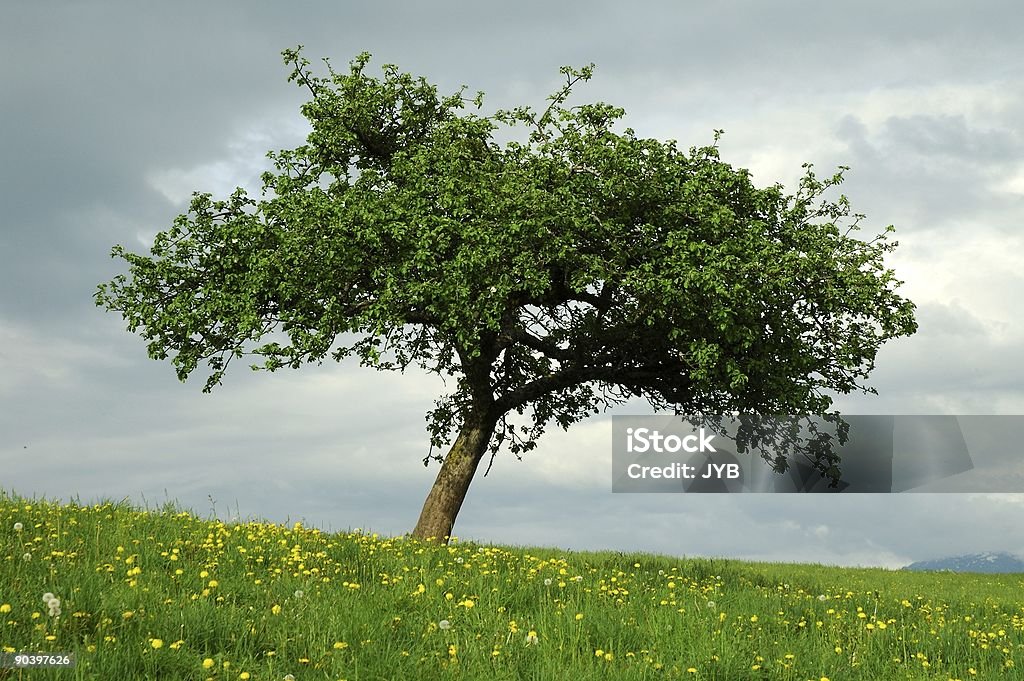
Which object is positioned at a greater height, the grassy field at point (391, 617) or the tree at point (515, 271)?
the tree at point (515, 271)

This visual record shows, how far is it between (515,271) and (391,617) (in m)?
9.07

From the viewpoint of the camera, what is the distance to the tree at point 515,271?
62.2 feet

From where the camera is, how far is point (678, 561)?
72.8 ft

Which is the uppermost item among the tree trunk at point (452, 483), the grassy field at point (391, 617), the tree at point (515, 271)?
the tree at point (515, 271)

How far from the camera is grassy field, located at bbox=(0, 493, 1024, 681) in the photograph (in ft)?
30.3

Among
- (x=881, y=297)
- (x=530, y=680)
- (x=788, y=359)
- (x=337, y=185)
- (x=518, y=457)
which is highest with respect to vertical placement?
(x=337, y=185)

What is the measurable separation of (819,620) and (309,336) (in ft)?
38.0

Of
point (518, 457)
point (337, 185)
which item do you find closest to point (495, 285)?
point (337, 185)

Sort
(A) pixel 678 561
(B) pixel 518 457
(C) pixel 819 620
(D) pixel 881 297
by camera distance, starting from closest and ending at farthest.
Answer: (C) pixel 819 620
(D) pixel 881 297
(A) pixel 678 561
(B) pixel 518 457

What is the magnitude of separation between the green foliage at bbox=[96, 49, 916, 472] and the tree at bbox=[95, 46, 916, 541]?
54mm

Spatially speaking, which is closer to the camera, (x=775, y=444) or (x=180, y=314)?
(x=180, y=314)

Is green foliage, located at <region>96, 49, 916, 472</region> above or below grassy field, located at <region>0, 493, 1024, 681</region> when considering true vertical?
above

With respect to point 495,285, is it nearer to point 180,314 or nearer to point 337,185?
point 337,185

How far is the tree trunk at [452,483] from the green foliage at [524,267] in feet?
1.84
